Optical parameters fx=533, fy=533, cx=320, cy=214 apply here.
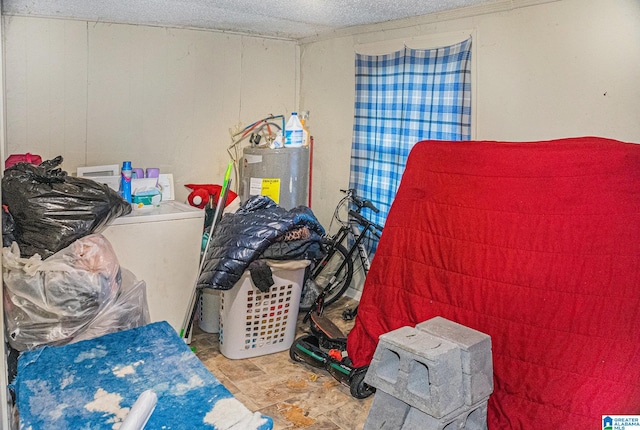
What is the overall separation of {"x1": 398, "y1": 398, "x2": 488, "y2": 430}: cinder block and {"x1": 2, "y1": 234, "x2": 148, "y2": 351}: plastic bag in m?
1.41

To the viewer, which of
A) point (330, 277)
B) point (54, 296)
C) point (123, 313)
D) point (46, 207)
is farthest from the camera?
point (330, 277)

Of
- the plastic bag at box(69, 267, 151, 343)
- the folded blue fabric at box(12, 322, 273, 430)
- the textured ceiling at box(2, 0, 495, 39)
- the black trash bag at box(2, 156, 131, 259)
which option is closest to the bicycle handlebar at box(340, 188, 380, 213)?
the textured ceiling at box(2, 0, 495, 39)

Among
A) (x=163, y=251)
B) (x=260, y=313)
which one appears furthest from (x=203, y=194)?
(x=260, y=313)

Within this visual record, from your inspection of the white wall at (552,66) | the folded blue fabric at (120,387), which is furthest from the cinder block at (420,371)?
the white wall at (552,66)

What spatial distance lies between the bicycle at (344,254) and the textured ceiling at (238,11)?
123cm

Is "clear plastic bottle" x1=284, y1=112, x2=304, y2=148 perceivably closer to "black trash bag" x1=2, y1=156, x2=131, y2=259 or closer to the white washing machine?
the white washing machine

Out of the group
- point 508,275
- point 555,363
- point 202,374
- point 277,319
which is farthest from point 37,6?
point 555,363

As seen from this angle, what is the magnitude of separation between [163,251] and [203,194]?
72cm

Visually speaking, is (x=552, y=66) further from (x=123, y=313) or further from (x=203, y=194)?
(x=123, y=313)

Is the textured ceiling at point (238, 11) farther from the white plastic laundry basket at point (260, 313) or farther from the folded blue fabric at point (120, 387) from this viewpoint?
the folded blue fabric at point (120, 387)

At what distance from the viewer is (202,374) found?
1.58m

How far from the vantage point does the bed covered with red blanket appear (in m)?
2.09

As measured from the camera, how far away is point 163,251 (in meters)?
3.11

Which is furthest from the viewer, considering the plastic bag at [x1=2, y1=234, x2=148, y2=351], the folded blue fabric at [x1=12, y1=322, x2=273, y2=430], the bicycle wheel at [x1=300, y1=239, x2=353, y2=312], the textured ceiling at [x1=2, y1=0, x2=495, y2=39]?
the bicycle wheel at [x1=300, y1=239, x2=353, y2=312]
